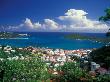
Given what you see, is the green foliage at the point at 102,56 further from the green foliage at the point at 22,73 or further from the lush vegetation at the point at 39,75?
the green foliage at the point at 22,73

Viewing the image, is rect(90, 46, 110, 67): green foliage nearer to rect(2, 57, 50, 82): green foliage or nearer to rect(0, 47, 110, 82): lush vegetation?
rect(0, 47, 110, 82): lush vegetation

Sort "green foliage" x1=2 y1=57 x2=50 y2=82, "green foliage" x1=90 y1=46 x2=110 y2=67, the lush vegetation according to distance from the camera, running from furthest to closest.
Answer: "green foliage" x1=90 y1=46 x2=110 y2=67 < "green foliage" x1=2 y1=57 x2=50 y2=82 < the lush vegetation

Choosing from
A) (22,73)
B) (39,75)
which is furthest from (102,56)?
(22,73)

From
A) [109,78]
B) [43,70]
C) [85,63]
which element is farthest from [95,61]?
[109,78]

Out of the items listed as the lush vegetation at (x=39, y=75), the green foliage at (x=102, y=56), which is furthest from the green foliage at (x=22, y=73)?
the green foliage at (x=102, y=56)

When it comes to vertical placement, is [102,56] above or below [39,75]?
above

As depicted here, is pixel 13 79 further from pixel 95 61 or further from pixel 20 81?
pixel 95 61

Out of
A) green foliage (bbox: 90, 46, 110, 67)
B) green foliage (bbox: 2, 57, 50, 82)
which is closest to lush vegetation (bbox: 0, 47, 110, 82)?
green foliage (bbox: 2, 57, 50, 82)

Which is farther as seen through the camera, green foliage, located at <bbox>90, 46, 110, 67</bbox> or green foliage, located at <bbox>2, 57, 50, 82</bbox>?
green foliage, located at <bbox>90, 46, 110, 67</bbox>

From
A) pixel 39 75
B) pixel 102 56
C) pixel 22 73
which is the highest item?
pixel 102 56

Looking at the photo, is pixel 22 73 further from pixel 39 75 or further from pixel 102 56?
pixel 102 56

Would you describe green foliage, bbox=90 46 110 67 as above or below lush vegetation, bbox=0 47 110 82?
above
